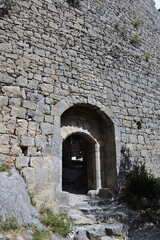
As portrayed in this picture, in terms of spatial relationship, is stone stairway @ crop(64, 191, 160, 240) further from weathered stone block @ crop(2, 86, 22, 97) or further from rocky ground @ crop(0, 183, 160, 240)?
weathered stone block @ crop(2, 86, 22, 97)

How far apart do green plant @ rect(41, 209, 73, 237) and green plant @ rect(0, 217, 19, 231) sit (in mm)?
771

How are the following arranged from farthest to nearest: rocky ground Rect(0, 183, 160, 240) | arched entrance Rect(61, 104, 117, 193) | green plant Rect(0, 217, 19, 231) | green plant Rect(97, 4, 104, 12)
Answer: green plant Rect(97, 4, 104, 12)
arched entrance Rect(61, 104, 117, 193)
rocky ground Rect(0, 183, 160, 240)
green plant Rect(0, 217, 19, 231)

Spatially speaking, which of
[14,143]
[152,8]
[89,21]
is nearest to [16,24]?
[89,21]

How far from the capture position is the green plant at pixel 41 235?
3186 mm

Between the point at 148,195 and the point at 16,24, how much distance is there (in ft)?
17.7

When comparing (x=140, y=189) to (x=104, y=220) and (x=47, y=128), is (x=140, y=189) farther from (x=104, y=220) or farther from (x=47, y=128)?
(x=47, y=128)

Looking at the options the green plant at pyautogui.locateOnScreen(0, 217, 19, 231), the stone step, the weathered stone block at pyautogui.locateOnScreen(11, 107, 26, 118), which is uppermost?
the weathered stone block at pyautogui.locateOnScreen(11, 107, 26, 118)

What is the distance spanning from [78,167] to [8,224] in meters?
6.91

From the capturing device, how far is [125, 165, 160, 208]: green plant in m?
5.62

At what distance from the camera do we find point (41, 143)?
4.96 meters

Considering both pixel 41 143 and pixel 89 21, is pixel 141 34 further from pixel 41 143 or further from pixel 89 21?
pixel 41 143

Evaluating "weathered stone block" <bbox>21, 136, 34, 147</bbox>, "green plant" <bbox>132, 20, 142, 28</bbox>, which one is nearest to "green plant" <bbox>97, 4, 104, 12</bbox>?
"green plant" <bbox>132, 20, 142, 28</bbox>

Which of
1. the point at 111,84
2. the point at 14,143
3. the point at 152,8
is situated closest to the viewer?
the point at 14,143

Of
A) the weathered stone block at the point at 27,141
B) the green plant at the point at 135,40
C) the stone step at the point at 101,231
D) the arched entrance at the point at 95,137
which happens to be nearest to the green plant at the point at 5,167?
the weathered stone block at the point at 27,141
